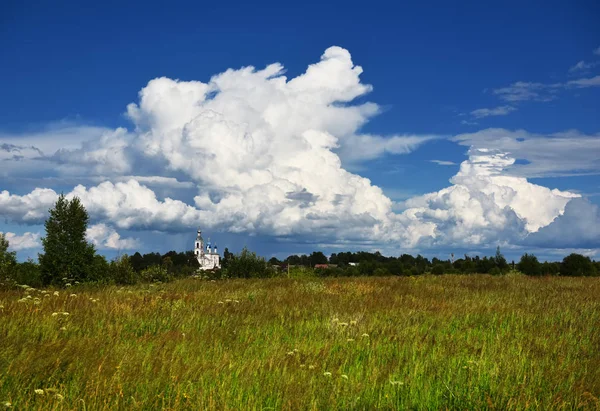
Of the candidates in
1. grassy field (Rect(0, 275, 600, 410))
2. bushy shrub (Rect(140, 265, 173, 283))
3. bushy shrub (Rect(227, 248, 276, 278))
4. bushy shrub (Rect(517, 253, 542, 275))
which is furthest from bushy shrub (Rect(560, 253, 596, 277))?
bushy shrub (Rect(140, 265, 173, 283))

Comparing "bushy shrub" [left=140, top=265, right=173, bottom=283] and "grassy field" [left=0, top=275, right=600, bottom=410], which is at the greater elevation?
"bushy shrub" [left=140, top=265, right=173, bottom=283]

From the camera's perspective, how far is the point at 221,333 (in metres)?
8.02

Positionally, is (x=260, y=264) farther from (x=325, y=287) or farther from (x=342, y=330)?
(x=342, y=330)

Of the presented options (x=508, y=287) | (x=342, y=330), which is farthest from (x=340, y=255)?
(x=342, y=330)

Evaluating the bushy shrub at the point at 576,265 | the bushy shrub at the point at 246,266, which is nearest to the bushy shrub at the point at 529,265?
the bushy shrub at the point at 576,265

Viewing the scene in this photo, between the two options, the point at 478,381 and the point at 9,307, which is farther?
the point at 9,307

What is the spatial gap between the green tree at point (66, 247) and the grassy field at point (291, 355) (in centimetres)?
1284

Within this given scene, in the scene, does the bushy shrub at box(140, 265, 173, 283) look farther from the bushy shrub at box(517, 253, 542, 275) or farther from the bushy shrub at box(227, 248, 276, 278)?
the bushy shrub at box(517, 253, 542, 275)

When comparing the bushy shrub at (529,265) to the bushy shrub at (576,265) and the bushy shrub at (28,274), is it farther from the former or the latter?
the bushy shrub at (28,274)

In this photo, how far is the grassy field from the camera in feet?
16.0

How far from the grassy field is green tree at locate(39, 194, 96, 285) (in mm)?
12835

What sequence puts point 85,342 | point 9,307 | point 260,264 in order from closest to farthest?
point 85,342 < point 9,307 < point 260,264

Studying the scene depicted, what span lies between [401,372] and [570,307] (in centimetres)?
863

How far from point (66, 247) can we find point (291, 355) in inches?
788
